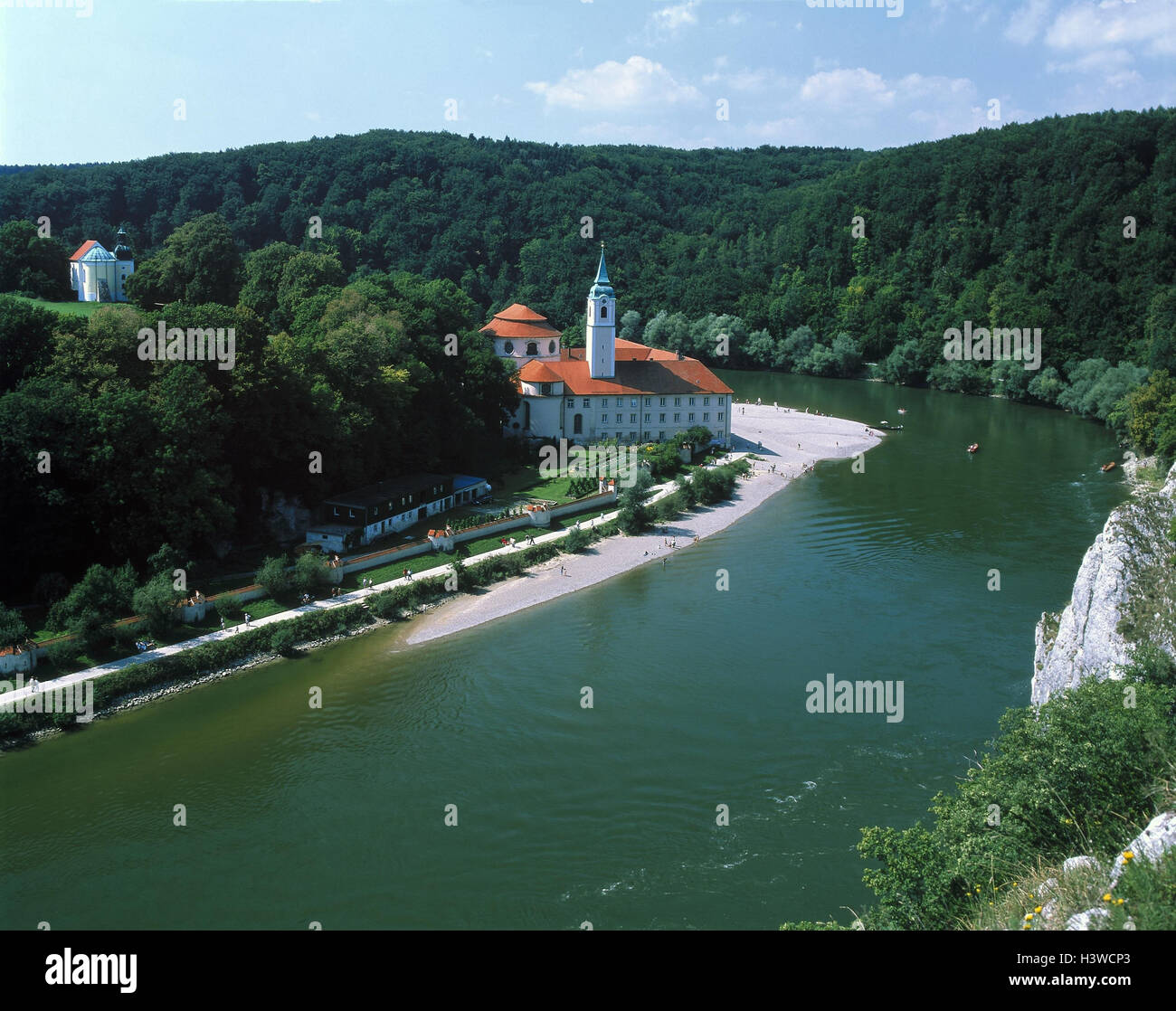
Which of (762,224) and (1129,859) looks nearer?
(1129,859)

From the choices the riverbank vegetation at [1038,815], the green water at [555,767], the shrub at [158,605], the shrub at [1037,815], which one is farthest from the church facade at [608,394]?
the shrub at [1037,815]

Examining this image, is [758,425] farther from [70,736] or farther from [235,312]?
[70,736]

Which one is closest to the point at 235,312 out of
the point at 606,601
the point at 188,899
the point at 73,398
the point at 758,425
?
the point at 73,398

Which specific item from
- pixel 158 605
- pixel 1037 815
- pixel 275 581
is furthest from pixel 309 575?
pixel 1037 815

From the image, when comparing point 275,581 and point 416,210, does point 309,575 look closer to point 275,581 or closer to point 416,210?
point 275,581

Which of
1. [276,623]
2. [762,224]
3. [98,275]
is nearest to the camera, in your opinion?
[276,623]
